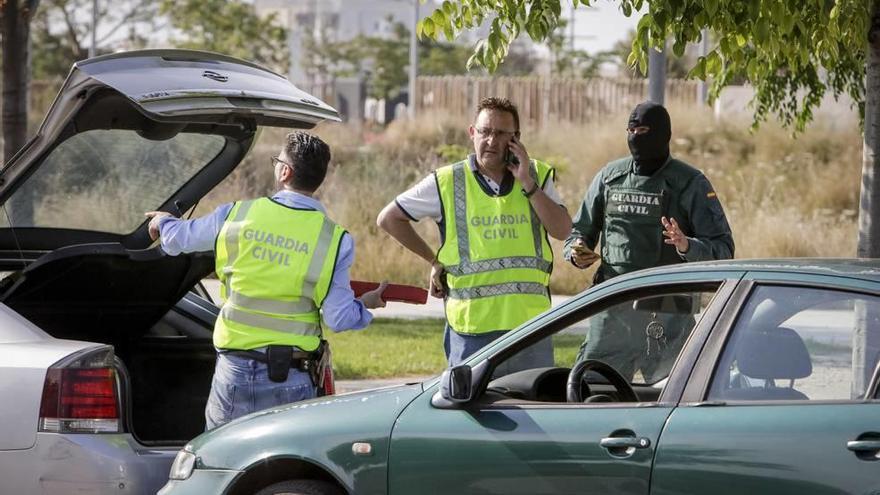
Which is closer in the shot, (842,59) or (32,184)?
(32,184)

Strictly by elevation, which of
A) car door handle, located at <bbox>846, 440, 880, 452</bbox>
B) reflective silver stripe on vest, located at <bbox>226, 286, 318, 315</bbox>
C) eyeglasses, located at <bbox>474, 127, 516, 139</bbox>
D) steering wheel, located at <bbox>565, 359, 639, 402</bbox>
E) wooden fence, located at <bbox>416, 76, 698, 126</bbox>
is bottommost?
wooden fence, located at <bbox>416, 76, 698, 126</bbox>

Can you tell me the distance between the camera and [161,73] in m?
6.04

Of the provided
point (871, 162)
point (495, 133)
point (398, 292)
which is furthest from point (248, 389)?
point (871, 162)

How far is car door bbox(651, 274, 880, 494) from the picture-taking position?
4164mm

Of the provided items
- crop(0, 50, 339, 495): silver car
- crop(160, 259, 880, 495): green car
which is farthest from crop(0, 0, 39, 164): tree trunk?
crop(160, 259, 880, 495): green car

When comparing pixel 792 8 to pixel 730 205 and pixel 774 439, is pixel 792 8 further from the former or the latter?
pixel 730 205

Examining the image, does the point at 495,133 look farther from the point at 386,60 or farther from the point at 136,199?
the point at 386,60

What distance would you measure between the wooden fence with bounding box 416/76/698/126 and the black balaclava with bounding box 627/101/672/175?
25.9 meters

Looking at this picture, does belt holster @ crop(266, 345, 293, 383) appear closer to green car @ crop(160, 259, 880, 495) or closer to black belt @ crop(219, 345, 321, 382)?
black belt @ crop(219, 345, 321, 382)

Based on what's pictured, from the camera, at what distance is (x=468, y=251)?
263 inches

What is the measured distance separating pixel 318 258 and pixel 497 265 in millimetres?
1080

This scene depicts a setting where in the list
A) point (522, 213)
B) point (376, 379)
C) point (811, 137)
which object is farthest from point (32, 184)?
point (811, 137)

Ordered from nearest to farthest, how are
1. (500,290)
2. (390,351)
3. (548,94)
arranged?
(500,290) → (390,351) → (548,94)

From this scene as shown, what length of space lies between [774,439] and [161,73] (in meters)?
2.92
